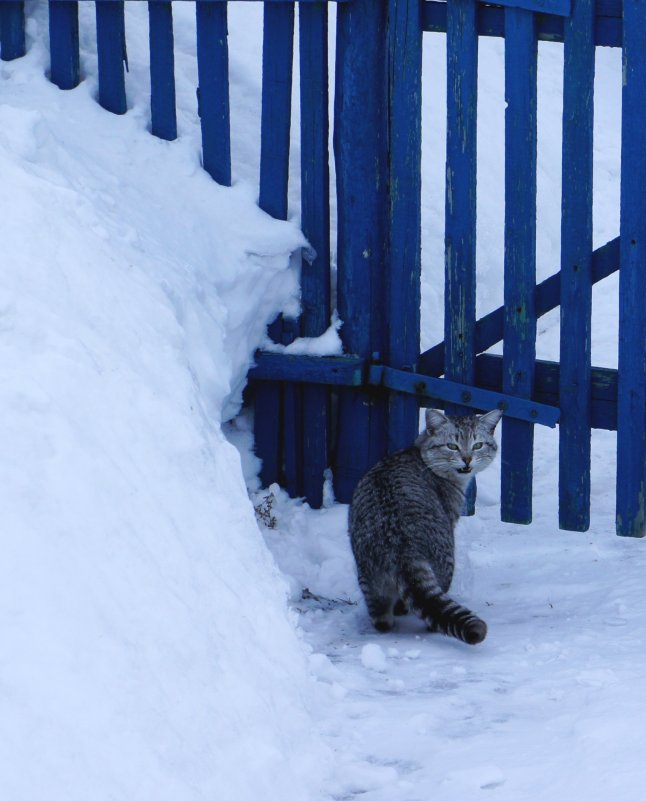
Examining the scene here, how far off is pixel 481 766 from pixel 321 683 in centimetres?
75

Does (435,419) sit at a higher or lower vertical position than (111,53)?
lower

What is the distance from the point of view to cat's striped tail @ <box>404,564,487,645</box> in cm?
444

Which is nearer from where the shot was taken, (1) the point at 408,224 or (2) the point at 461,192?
(2) the point at 461,192

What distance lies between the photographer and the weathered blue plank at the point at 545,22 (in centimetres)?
525

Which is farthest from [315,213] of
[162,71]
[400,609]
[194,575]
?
[194,575]

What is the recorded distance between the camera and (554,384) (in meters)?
5.63

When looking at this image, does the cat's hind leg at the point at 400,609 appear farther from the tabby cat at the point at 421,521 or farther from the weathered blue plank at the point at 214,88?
the weathered blue plank at the point at 214,88

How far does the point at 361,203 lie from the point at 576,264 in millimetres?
A: 1064

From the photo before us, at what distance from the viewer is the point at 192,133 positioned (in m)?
6.18

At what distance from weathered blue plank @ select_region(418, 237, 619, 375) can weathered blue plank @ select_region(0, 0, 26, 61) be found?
2.50 meters

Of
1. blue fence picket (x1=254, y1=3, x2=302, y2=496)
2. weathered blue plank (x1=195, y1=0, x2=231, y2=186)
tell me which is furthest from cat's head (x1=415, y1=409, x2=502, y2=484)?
weathered blue plank (x1=195, y1=0, x2=231, y2=186)

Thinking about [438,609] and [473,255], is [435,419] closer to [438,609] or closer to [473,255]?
[473,255]

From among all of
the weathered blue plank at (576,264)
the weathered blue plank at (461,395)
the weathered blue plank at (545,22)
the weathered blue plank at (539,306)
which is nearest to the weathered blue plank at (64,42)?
the weathered blue plank at (545,22)

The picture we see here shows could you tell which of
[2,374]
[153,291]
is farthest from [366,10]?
[2,374]
